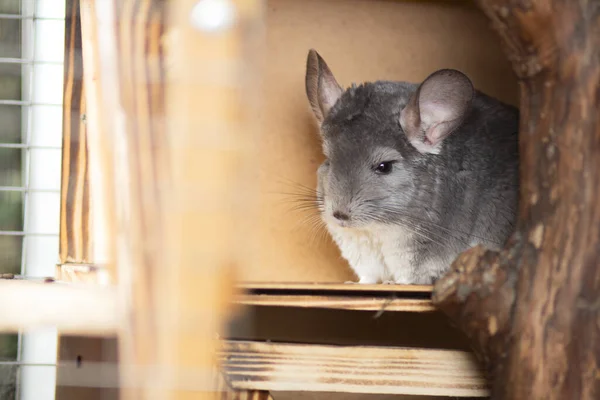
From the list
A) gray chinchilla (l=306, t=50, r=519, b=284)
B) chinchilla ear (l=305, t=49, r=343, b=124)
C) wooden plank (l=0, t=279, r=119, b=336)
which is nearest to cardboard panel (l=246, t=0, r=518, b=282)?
chinchilla ear (l=305, t=49, r=343, b=124)

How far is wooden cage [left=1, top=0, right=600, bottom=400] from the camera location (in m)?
0.72

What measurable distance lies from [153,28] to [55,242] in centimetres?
151

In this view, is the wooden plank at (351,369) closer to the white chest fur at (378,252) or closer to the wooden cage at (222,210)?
the wooden cage at (222,210)

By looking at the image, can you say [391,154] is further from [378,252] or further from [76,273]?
[76,273]

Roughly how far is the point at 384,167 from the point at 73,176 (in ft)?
2.54

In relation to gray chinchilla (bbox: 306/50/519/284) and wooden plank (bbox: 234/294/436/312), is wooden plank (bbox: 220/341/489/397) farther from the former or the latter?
gray chinchilla (bbox: 306/50/519/284)

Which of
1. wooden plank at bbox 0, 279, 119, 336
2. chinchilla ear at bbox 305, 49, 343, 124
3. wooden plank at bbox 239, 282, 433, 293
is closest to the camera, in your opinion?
wooden plank at bbox 0, 279, 119, 336

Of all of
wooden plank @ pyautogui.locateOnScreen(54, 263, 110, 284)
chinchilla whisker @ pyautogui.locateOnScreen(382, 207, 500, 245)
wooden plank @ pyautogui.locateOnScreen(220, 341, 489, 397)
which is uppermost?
chinchilla whisker @ pyautogui.locateOnScreen(382, 207, 500, 245)

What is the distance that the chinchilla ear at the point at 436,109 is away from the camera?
5.98 ft

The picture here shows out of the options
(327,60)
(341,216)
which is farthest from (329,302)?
(327,60)

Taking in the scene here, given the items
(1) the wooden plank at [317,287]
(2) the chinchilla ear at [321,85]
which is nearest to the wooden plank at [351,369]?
(1) the wooden plank at [317,287]

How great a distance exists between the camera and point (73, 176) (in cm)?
182

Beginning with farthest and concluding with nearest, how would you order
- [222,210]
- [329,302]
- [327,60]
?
[327,60] < [329,302] < [222,210]

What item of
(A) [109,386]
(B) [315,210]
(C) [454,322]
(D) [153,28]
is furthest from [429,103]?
(D) [153,28]
